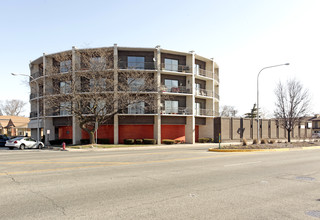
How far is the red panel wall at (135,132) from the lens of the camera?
3691 cm

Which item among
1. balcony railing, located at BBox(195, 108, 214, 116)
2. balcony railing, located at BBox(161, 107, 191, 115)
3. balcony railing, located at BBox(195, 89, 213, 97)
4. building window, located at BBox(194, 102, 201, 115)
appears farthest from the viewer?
balcony railing, located at BBox(195, 108, 214, 116)

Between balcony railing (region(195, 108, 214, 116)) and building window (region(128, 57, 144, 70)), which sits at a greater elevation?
building window (region(128, 57, 144, 70))

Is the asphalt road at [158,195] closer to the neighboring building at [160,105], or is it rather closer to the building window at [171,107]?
the neighboring building at [160,105]

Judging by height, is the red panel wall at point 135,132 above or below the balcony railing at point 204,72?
below

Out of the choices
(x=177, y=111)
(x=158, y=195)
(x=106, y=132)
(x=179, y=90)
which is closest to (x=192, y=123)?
(x=177, y=111)

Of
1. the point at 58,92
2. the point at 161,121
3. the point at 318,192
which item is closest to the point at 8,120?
the point at 58,92

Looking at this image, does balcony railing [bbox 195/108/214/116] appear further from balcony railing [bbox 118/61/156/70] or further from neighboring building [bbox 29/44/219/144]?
balcony railing [bbox 118/61/156/70]

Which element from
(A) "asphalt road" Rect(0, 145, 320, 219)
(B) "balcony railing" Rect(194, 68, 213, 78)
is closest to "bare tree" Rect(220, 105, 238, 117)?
(B) "balcony railing" Rect(194, 68, 213, 78)

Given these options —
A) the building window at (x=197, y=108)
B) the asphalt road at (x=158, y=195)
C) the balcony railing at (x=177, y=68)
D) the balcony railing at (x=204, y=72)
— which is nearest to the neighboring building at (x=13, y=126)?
the balcony railing at (x=177, y=68)

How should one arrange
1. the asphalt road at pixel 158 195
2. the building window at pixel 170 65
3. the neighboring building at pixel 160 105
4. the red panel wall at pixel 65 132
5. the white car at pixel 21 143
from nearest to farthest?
the asphalt road at pixel 158 195 → the white car at pixel 21 143 → the neighboring building at pixel 160 105 → the building window at pixel 170 65 → the red panel wall at pixel 65 132

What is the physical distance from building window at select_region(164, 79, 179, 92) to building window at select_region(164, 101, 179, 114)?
2003 mm

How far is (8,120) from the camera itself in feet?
224

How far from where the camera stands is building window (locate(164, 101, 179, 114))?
37.5m

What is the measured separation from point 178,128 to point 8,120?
5350 centimetres
